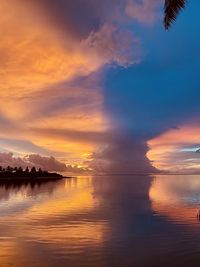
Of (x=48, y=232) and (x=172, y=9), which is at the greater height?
(x=172, y=9)

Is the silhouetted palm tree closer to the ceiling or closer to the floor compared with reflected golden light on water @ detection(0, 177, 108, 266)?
closer to the ceiling

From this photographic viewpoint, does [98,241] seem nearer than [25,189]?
Yes

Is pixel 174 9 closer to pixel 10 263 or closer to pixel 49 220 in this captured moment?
pixel 10 263

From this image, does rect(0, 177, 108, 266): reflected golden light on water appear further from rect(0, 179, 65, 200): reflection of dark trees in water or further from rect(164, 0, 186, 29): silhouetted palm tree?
rect(0, 179, 65, 200): reflection of dark trees in water

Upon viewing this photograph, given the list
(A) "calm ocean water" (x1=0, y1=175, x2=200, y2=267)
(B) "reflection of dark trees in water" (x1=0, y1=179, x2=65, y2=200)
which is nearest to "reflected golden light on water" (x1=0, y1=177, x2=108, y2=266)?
(A) "calm ocean water" (x1=0, y1=175, x2=200, y2=267)

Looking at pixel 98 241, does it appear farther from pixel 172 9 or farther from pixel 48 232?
pixel 172 9

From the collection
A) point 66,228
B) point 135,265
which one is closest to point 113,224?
point 66,228

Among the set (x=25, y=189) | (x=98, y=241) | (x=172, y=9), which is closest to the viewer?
(x=172, y=9)

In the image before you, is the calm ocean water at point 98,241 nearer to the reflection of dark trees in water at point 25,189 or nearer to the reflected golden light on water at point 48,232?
the reflected golden light on water at point 48,232

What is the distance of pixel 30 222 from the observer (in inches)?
1494

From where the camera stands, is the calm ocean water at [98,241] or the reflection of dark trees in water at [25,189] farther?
the reflection of dark trees in water at [25,189]

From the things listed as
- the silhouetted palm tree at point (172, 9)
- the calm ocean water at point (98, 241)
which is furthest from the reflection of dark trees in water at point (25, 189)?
the silhouetted palm tree at point (172, 9)

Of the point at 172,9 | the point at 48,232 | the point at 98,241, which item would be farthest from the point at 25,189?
the point at 172,9

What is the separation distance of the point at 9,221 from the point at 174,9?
2603 cm
